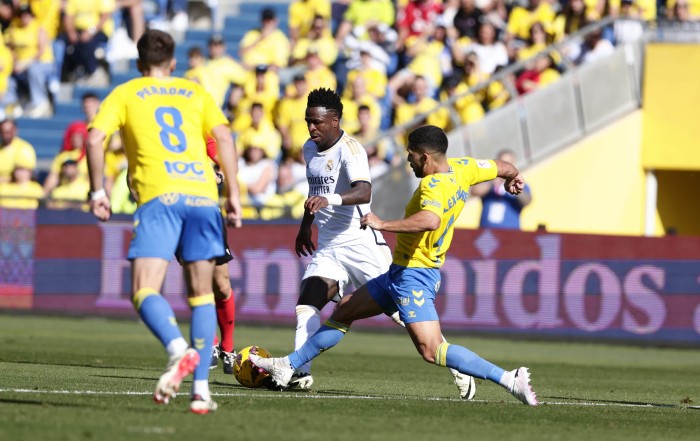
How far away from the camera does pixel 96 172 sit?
324 inches

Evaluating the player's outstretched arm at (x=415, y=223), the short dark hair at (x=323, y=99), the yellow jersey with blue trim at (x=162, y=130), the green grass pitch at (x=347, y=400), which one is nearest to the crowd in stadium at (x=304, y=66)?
the green grass pitch at (x=347, y=400)

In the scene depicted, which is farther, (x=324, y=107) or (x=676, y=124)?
(x=676, y=124)

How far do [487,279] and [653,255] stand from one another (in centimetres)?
227

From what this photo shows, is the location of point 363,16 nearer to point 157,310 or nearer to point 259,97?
point 259,97

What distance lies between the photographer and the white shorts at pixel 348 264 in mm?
11227

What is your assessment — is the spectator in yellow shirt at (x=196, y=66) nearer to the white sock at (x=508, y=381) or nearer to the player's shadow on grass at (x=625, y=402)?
the player's shadow on grass at (x=625, y=402)

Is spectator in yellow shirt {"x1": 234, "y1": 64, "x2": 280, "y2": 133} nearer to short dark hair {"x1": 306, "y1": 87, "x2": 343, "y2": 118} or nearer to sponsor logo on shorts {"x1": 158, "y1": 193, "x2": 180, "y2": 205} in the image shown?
short dark hair {"x1": 306, "y1": 87, "x2": 343, "y2": 118}

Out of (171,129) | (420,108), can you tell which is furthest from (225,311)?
(420,108)

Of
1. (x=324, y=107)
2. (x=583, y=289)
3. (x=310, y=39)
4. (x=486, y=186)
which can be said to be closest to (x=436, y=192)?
(x=324, y=107)

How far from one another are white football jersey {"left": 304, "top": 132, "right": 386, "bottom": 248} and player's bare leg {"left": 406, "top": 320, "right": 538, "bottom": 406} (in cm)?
139

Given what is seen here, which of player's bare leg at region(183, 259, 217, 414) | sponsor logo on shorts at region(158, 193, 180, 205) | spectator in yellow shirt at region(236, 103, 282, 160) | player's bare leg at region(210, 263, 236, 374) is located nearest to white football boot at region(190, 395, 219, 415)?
player's bare leg at region(183, 259, 217, 414)

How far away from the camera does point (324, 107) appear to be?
428 inches

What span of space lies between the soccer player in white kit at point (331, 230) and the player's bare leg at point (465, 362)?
752mm

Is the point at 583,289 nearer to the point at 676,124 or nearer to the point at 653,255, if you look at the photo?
the point at 653,255
